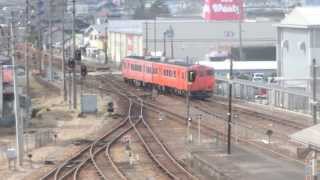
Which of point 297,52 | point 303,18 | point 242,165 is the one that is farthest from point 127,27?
point 242,165

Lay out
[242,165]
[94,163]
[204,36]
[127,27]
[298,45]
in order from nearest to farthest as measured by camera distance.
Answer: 1. [242,165]
2. [94,163]
3. [298,45]
4. [204,36]
5. [127,27]

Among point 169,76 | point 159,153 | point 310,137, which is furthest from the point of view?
point 169,76

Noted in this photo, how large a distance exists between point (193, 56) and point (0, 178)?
6174cm

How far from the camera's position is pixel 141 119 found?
36594mm

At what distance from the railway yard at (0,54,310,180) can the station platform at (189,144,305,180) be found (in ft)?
0.08

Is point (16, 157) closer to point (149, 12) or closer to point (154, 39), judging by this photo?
point (154, 39)

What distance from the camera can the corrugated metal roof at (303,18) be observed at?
4416cm

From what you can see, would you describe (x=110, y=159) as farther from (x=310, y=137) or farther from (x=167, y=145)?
(x=310, y=137)

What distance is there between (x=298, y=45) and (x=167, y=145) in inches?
765

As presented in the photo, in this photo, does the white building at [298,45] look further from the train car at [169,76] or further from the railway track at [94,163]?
the railway track at [94,163]

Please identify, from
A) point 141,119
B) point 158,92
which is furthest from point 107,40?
point 141,119

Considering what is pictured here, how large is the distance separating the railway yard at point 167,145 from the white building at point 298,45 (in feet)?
13.1

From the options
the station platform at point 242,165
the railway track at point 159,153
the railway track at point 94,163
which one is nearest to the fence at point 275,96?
the railway track at point 159,153

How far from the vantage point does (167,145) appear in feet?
92.0
